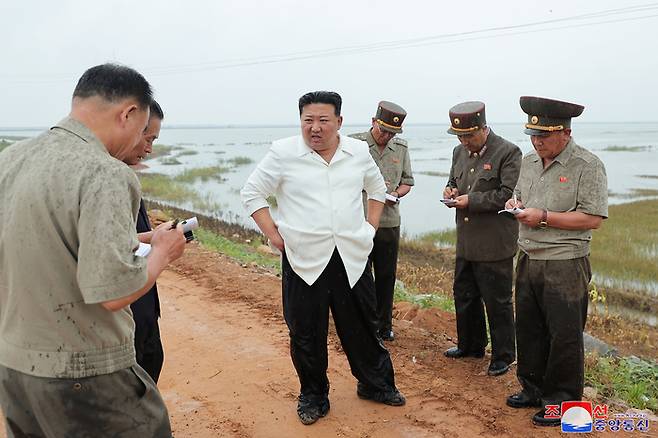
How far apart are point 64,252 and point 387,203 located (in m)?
3.45

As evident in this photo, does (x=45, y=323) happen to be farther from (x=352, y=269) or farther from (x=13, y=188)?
(x=352, y=269)

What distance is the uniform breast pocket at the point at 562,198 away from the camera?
340cm

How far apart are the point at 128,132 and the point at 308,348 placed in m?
1.96

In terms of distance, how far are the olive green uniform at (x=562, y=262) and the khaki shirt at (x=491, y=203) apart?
58 cm

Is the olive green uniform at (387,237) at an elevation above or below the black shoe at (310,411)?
above

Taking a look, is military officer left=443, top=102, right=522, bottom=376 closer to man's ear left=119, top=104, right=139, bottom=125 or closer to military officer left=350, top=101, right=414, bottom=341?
military officer left=350, top=101, right=414, bottom=341

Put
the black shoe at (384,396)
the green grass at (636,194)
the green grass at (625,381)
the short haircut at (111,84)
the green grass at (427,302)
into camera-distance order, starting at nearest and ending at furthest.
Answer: the short haircut at (111,84) → the black shoe at (384,396) → the green grass at (625,381) → the green grass at (427,302) → the green grass at (636,194)

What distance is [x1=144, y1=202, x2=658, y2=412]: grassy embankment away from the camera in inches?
157

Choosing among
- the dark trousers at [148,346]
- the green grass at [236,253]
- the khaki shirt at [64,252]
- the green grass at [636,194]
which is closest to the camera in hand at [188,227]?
the khaki shirt at [64,252]

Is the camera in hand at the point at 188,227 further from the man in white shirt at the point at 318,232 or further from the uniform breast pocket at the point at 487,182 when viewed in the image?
the uniform breast pocket at the point at 487,182

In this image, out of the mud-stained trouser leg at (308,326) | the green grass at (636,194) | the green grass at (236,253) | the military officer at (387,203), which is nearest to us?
the mud-stained trouser leg at (308,326)

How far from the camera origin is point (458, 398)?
12.5ft

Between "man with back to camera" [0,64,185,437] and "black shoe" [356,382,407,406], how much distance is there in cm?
194

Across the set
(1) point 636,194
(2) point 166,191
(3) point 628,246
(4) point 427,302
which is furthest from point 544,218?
(2) point 166,191
